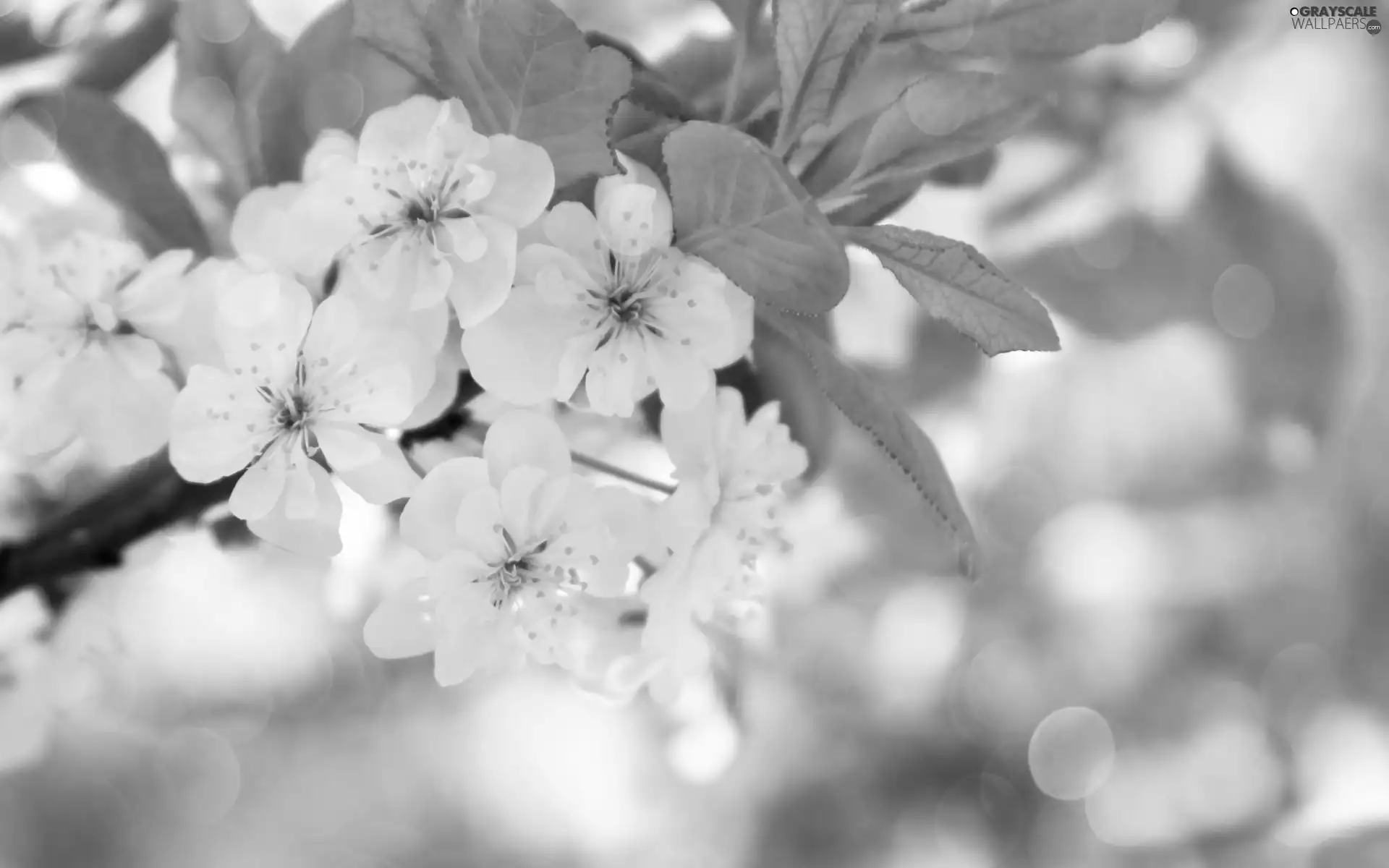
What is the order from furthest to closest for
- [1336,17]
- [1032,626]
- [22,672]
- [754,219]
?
[1032,626], [1336,17], [22,672], [754,219]

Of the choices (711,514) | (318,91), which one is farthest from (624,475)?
(318,91)

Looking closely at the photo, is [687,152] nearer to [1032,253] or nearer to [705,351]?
[705,351]

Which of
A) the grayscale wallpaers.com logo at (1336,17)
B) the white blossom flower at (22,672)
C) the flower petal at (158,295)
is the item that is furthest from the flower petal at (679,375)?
the grayscale wallpaers.com logo at (1336,17)

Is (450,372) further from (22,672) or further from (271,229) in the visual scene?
(22,672)

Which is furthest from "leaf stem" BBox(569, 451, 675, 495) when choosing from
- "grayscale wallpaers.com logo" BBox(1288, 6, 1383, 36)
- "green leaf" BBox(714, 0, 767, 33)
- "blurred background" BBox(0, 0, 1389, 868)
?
"grayscale wallpaers.com logo" BBox(1288, 6, 1383, 36)

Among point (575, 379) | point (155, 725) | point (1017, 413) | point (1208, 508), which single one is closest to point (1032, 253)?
point (1017, 413)
